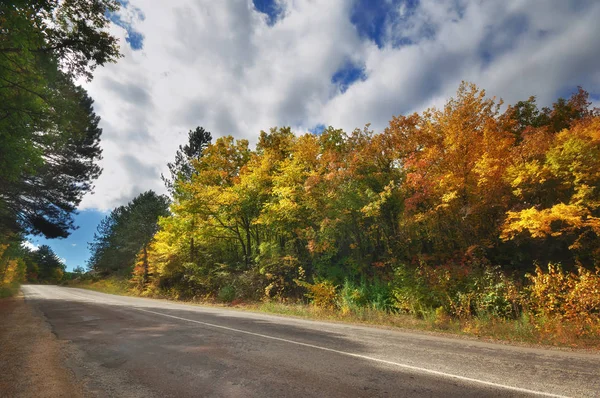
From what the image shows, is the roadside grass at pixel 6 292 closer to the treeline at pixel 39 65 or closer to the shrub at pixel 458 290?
the treeline at pixel 39 65

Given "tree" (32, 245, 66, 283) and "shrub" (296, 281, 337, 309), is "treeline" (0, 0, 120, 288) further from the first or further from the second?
"tree" (32, 245, 66, 283)

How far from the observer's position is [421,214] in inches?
535

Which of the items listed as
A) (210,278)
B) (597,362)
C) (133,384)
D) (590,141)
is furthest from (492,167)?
(210,278)

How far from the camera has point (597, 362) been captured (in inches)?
211

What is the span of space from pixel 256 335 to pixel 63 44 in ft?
34.4

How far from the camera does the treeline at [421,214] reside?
33.9 ft

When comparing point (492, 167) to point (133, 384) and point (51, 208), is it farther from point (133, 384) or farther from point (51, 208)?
point (51, 208)

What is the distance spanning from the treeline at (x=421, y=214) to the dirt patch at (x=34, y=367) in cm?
1070

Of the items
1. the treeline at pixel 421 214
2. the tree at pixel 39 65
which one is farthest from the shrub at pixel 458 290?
the tree at pixel 39 65

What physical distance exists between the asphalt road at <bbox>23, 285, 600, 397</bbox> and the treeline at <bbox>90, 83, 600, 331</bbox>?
14.9ft

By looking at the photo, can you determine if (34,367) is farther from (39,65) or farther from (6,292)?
(6,292)

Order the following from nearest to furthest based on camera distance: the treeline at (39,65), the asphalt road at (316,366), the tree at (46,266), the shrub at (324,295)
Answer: the asphalt road at (316,366), the treeline at (39,65), the shrub at (324,295), the tree at (46,266)

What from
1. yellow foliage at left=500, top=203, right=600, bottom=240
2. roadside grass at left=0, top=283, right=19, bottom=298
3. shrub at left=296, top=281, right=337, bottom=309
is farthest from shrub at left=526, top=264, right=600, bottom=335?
roadside grass at left=0, top=283, right=19, bottom=298

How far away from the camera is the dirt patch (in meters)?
4.24
